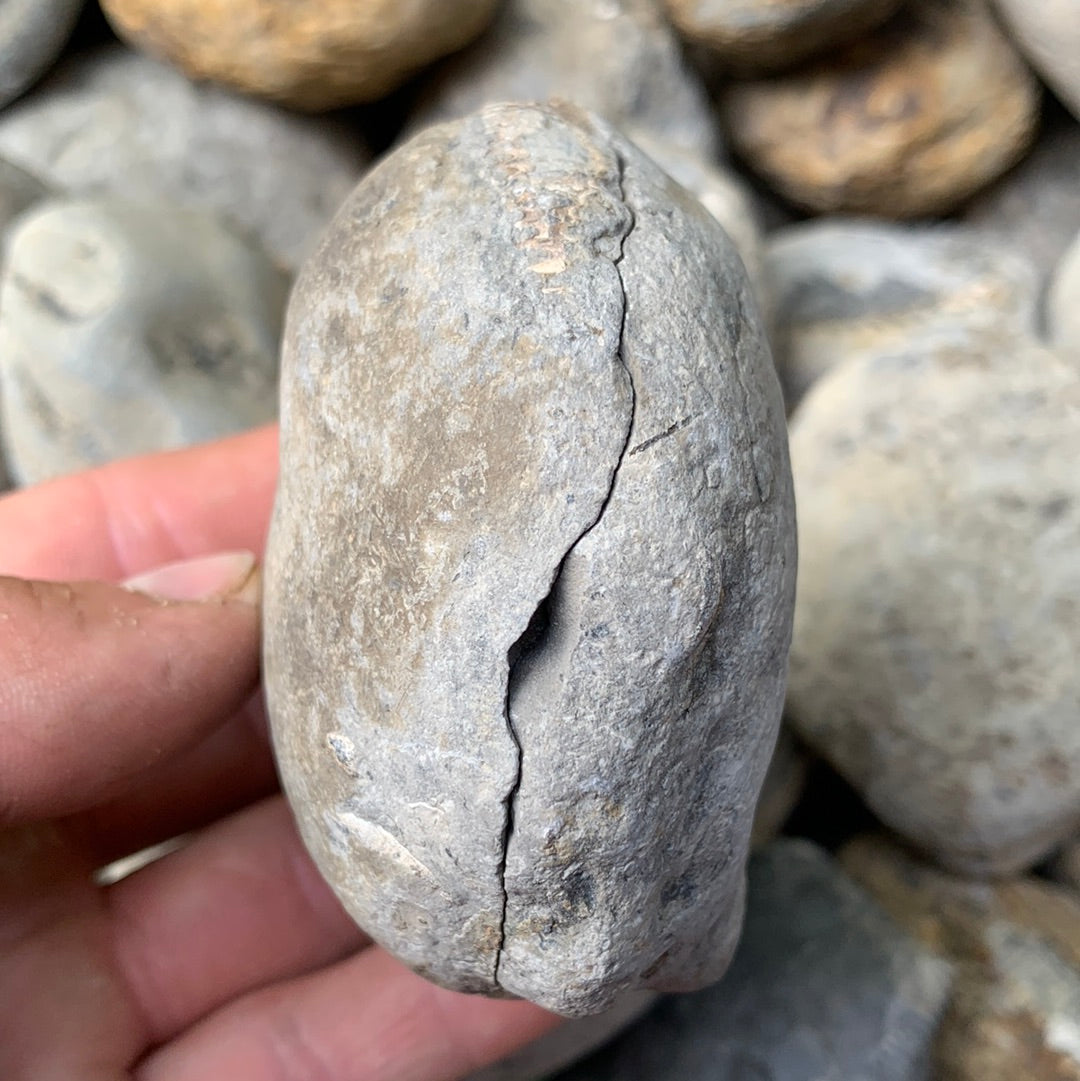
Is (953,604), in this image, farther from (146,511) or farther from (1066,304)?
(146,511)

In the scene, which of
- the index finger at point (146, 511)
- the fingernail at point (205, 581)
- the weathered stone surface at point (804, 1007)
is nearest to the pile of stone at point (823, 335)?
the weathered stone surface at point (804, 1007)

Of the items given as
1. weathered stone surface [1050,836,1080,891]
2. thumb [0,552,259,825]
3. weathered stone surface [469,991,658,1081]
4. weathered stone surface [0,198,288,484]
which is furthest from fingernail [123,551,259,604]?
weathered stone surface [1050,836,1080,891]

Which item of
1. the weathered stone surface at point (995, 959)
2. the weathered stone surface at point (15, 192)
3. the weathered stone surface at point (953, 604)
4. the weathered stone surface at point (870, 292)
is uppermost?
the weathered stone surface at point (15, 192)

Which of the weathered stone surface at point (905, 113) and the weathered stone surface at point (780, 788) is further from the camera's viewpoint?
the weathered stone surface at point (905, 113)

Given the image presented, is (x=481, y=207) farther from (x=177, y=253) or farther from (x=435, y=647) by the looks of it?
(x=177, y=253)

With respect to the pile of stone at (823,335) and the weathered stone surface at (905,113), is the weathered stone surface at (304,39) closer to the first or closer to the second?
the pile of stone at (823,335)

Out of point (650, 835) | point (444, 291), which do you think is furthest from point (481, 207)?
point (650, 835)

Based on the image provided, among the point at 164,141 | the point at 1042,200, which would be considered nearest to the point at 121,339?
the point at 164,141
